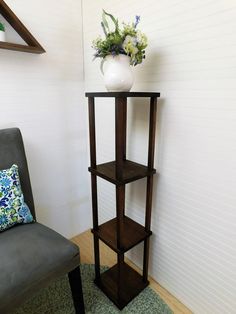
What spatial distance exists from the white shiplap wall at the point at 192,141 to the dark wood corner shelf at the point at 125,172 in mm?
95

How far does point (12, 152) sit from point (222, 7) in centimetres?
120

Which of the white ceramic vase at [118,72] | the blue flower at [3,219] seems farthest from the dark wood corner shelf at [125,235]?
the white ceramic vase at [118,72]

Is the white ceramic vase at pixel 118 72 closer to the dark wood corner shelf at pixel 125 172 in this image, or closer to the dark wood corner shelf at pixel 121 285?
the dark wood corner shelf at pixel 125 172

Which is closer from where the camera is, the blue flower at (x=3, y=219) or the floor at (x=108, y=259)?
the blue flower at (x=3, y=219)

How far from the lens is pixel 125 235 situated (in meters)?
1.25

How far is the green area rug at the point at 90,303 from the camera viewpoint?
1220 millimetres

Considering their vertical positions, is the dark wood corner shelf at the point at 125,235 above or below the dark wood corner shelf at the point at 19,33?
below

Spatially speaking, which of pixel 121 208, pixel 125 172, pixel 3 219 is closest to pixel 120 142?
pixel 125 172

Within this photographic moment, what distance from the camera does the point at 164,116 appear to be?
1137 millimetres

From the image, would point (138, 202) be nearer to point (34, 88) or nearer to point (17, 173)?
point (17, 173)

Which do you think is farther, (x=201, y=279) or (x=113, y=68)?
(x=201, y=279)

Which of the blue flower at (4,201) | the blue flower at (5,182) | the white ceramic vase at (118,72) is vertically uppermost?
the white ceramic vase at (118,72)

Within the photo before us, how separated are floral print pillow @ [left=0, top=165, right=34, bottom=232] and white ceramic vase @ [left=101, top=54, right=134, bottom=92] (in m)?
0.68

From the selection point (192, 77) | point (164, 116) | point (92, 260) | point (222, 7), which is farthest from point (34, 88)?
point (92, 260)
